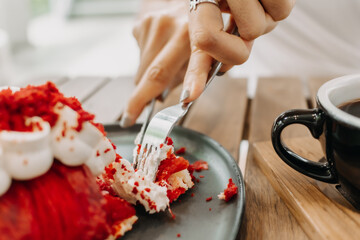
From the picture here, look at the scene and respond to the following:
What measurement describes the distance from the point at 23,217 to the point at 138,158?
0.26 metres

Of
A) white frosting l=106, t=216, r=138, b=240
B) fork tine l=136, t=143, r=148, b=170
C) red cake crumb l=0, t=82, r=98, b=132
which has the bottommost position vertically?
white frosting l=106, t=216, r=138, b=240

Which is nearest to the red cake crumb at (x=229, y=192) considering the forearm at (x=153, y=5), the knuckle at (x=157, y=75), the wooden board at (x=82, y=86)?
the knuckle at (x=157, y=75)

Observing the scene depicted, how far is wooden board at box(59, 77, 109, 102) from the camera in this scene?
129 cm

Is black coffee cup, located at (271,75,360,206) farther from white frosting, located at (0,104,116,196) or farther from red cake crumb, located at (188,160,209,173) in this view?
white frosting, located at (0,104,116,196)

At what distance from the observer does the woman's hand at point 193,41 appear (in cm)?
75

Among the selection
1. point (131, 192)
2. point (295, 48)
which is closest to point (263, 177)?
point (131, 192)

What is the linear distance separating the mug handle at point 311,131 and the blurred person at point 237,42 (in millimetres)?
229

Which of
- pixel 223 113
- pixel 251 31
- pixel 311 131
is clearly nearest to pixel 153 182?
pixel 311 131

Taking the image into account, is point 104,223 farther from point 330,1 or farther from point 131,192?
point 330,1

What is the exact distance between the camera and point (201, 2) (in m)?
0.76

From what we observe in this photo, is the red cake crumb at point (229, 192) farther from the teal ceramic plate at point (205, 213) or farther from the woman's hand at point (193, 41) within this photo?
the woman's hand at point (193, 41)

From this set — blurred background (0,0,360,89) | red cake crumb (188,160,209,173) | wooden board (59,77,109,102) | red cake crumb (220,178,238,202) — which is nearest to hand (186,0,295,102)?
red cake crumb (188,160,209,173)

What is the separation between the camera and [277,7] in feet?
2.61

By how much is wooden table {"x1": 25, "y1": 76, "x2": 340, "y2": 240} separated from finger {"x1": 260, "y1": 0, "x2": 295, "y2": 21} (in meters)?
0.30
